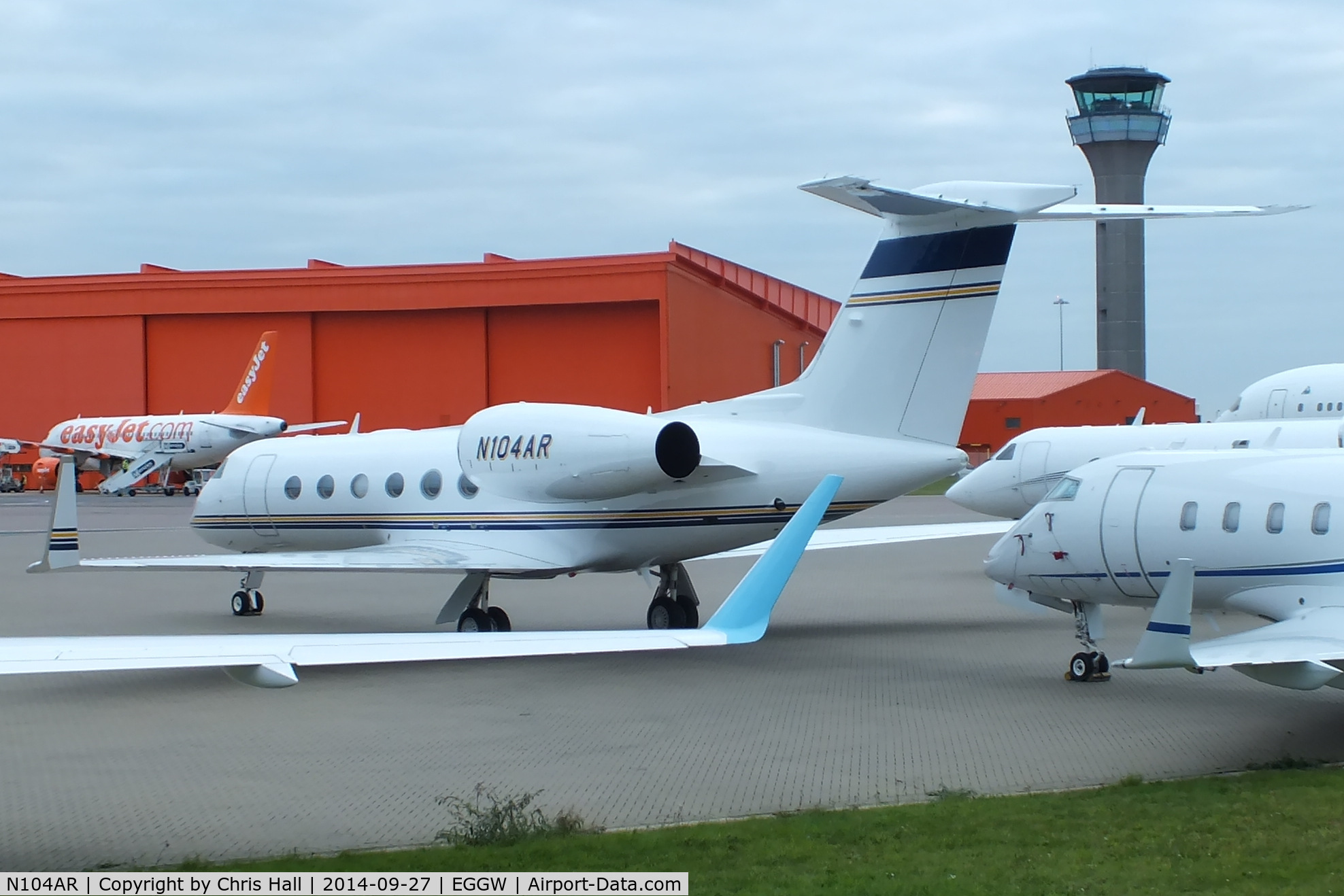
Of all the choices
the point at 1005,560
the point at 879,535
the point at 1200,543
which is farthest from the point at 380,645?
the point at 879,535

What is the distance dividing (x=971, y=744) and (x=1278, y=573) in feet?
9.69

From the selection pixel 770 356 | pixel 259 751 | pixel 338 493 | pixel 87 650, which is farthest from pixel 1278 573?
pixel 770 356

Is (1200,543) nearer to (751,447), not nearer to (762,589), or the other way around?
(751,447)

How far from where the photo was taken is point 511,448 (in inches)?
602

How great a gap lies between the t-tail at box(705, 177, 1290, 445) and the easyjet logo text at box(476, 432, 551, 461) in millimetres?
2571

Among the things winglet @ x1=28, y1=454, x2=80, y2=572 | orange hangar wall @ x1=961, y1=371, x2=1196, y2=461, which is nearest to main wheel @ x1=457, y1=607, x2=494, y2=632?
winglet @ x1=28, y1=454, x2=80, y2=572

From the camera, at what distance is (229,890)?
6559mm

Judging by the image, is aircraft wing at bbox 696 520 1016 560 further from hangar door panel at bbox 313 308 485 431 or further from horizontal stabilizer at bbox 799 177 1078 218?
hangar door panel at bbox 313 308 485 431

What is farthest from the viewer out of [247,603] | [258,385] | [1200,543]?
[258,385]

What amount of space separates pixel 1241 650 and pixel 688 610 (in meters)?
7.66

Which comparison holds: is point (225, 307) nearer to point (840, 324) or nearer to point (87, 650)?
point (840, 324)

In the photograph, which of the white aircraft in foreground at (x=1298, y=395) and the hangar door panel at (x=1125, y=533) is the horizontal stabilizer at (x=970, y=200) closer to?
the hangar door panel at (x=1125, y=533)

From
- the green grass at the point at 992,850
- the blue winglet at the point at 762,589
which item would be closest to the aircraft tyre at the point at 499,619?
the green grass at the point at 992,850

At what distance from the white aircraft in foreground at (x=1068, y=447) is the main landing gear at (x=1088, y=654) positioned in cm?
794
